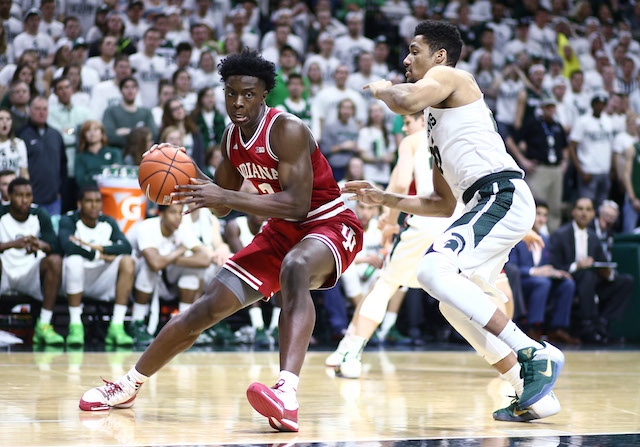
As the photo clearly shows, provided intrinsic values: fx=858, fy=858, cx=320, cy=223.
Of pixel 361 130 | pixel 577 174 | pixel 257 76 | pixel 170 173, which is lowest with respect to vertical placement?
pixel 577 174

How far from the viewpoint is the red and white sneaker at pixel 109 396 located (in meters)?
4.15

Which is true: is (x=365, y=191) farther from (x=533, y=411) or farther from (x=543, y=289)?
Result: (x=543, y=289)

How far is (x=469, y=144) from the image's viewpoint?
4.12 meters

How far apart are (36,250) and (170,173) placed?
4671 millimetres

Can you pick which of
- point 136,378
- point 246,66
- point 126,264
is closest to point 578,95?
point 126,264

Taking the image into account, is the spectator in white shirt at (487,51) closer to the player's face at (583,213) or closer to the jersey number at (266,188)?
the player's face at (583,213)

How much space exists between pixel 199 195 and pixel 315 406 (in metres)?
1.45

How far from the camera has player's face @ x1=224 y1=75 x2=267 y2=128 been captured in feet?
13.4

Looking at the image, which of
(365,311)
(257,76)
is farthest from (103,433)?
(365,311)

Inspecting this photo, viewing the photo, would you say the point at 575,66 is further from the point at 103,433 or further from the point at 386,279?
the point at 103,433

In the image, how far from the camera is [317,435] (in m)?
3.58

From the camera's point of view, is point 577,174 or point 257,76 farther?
point 577,174

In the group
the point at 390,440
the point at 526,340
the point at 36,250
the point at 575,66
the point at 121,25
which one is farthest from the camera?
the point at 575,66

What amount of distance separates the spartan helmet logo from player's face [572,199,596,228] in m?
7.01
